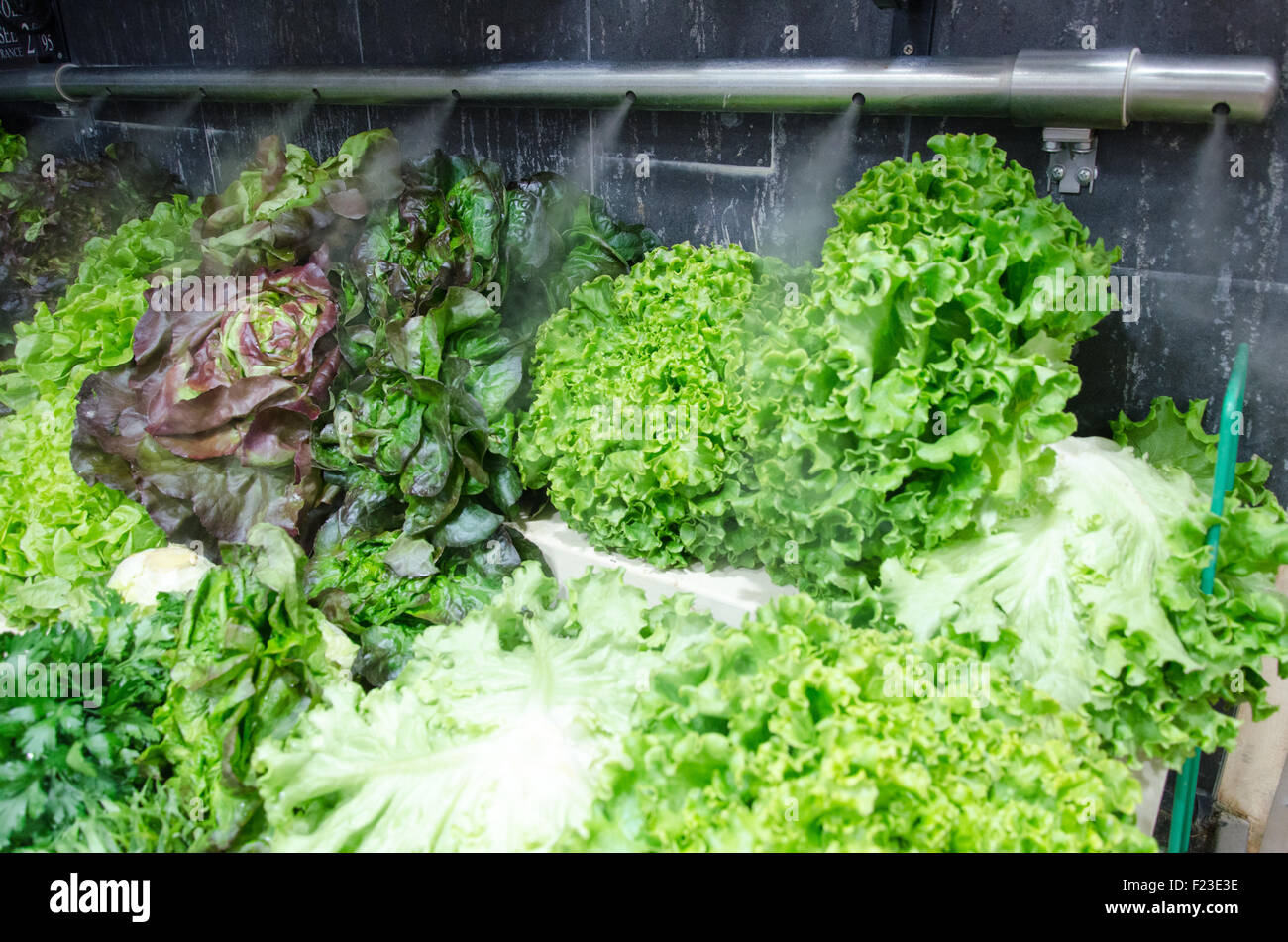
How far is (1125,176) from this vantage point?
232 centimetres

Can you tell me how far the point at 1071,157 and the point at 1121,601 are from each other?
44.8 inches

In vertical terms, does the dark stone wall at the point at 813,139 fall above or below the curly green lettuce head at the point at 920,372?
Answer: above

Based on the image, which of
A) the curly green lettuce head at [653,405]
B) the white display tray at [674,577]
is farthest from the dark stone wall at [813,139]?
the white display tray at [674,577]

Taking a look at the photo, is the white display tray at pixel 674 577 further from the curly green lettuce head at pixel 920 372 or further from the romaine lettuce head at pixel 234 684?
the romaine lettuce head at pixel 234 684

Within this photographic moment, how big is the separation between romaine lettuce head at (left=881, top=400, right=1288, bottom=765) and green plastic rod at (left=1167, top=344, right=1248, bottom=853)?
0.03 metres

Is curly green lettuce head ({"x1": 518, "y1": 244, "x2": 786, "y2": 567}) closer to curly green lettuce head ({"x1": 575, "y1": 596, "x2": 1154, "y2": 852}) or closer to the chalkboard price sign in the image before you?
curly green lettuce head ({"x1": 575, "y1": 596, "x2": 1154, "y2": 852})

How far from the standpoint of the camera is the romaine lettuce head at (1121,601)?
1858mm

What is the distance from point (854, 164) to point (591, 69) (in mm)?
928

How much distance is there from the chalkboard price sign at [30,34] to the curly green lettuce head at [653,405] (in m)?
4.19

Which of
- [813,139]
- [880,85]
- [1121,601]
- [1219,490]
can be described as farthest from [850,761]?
[813,139]

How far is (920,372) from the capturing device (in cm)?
198

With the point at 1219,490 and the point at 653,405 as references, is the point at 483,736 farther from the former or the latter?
the point at 1219,490
